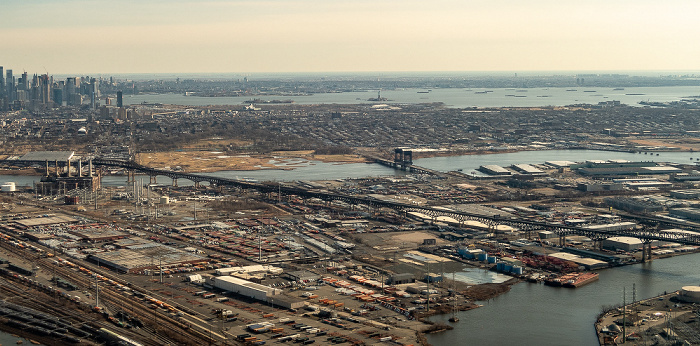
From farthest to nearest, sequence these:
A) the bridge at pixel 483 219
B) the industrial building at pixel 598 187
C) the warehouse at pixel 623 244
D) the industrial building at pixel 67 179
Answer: the industrial building at pixel 598 187 → the industrial building at pixel 67 179 → the bridge at pixel 483 219 → the warehouse at pixel 623 244

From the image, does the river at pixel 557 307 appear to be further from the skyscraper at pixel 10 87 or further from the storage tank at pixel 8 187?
the skyscraper at pixel 10 87

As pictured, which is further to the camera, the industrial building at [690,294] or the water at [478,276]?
the water at [478,276]

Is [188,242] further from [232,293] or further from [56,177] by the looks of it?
[56,177]

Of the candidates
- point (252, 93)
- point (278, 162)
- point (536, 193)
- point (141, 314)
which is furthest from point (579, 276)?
point (252, 93)

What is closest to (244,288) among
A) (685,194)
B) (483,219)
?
(483,219)

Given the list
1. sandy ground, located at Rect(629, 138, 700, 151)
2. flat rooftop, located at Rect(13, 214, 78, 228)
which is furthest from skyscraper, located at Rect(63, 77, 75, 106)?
flat rooftop, located at Rect(13, 214, 78, 228)

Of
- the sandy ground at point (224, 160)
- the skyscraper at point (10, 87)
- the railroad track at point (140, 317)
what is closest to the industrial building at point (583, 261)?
the railroad track at point (140, 317)

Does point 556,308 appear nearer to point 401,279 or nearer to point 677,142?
point 401,279
